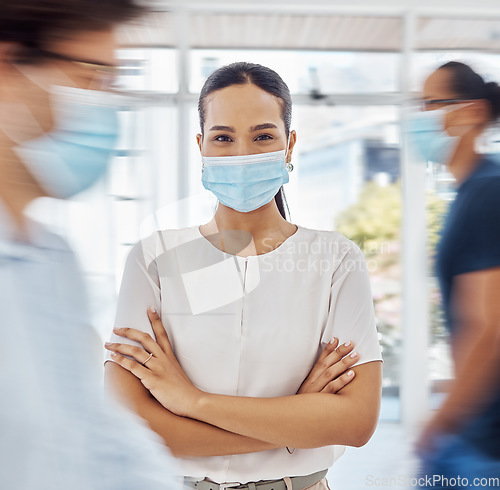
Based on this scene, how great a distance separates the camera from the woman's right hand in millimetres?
1098

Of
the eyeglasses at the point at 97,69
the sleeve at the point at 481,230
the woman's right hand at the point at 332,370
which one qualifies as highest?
the eyeglasses at the point at 97,69

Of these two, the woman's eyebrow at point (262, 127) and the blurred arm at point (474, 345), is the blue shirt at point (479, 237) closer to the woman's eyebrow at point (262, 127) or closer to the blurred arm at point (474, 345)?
the blurred arm at point (474, 345)

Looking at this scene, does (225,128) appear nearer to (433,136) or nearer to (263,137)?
(263,137)

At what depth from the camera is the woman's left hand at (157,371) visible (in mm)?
1092

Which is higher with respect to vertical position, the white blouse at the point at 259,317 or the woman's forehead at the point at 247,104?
the woman's forehead at the point at 247,104

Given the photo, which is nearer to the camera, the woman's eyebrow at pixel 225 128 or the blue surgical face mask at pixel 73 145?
the blue surgical face mask at pixel 73 145

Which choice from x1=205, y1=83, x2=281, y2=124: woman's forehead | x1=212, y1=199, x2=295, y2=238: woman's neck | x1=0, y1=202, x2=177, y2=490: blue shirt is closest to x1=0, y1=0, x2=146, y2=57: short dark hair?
x1=0, y1=202, x2=177, y2=490: blue shirt

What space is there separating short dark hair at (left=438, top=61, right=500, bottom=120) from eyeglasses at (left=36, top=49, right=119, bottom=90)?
3.11 ft

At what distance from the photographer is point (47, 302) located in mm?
475

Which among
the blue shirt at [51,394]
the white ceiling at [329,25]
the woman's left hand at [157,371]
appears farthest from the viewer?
the white ceiling at [329,25]

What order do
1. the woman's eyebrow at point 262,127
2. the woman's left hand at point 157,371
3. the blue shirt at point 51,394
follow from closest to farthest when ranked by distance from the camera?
the blue shirt at point 51,394 → the woman's left hand at point 157,371 → the woman's eyebrow at point 262,127

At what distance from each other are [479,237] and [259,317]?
522mm

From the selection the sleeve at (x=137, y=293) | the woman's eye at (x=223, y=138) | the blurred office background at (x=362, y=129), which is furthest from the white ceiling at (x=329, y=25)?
the sleeve at (x=137, y=293)

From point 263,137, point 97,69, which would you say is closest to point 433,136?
point 263,137
